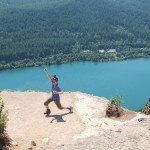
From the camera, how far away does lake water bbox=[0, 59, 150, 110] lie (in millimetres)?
130125

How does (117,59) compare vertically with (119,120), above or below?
below

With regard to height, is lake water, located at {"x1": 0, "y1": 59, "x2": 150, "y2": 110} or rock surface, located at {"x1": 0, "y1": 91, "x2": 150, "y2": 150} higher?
rock surface, located at {"x1": 0, "y1": 91, "x2": 150, "y2": 150}

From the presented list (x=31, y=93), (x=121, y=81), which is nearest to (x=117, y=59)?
(x=121, y=81)

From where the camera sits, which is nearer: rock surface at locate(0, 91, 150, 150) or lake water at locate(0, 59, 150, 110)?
rock surface at locate(0, 91, 150, 150)

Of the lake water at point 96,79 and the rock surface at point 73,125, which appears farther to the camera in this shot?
the lake water at point 96,79

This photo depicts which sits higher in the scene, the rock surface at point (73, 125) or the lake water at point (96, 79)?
the rock surface at point (73, 125)

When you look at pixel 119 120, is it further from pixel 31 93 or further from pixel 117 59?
pixel 117 59

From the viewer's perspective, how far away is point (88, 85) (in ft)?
471

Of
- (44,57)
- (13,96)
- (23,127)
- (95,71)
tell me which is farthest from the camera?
(44,57)

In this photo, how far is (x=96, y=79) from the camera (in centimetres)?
15388

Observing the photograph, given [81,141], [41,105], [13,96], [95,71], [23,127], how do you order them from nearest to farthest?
[81,141] < [23,127] < [41,105] < [13,96] < [95,71]

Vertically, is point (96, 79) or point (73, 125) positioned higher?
point (73, 125)

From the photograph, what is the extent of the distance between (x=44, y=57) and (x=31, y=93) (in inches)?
6740

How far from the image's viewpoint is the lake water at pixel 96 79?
5123 inches
